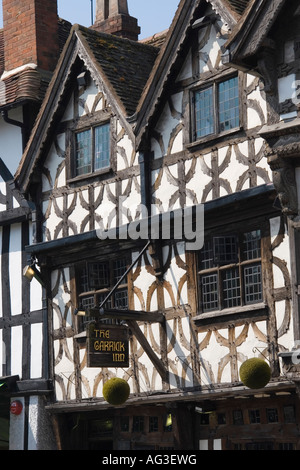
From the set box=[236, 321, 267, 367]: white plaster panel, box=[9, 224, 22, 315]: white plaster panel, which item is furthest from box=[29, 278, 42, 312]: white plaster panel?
box=[236, 321, 267, 367]: white plaster panel

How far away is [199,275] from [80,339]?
9.80 feet

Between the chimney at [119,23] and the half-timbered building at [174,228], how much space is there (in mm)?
2314

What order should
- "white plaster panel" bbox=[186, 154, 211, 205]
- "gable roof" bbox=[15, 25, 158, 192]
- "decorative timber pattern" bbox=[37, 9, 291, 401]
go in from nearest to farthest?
"decorative timber pattern" bbox=[37, 9, 291, 401] → "white plaster panel" bbox=[186, 154, 211, 205] → "gable roof" bbox=[15, 25, 158, 192]

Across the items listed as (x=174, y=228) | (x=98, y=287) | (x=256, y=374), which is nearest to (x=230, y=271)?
(x=174, y=228)

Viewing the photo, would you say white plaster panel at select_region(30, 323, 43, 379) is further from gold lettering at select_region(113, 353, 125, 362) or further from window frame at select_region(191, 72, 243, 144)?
window frame at select_region(191, 72, 243, 144)

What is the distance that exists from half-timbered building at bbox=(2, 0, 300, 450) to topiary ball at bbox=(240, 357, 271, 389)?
359 millimetres

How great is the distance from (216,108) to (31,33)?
251 inches

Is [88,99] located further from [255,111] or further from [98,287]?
[255,111]

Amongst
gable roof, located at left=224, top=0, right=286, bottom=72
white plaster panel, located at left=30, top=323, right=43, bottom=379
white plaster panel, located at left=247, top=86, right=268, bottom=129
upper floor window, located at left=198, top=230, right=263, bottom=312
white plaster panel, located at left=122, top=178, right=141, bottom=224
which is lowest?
white plaster panel, located at left=30, top=323, right=43, bottom=379

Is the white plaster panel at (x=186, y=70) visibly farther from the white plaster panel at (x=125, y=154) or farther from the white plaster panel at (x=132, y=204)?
the white plaster panel at (x=132, y=204)

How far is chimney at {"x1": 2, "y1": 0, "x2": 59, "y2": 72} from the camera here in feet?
76.8

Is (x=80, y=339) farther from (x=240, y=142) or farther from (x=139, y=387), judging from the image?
(x=240, y=142)

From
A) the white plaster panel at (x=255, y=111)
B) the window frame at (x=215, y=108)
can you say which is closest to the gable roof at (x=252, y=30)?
the white plaster panel at (x=255, y=111)

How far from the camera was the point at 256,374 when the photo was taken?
16.4 metres
